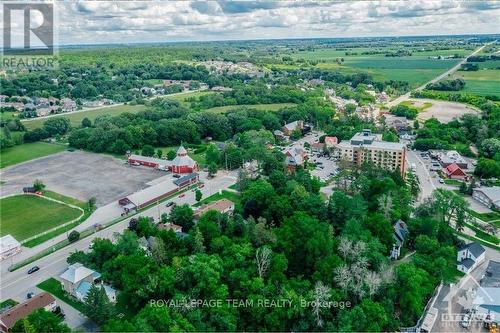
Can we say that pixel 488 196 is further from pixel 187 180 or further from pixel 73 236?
pixel 73 236

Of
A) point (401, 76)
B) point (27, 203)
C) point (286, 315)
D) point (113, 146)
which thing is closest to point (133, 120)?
point (113, 146)

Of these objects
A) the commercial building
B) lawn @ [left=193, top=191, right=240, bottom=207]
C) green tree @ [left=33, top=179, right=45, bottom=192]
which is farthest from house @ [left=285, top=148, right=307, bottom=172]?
green tree @ [left=33, top=179, right=45, bottom=192]

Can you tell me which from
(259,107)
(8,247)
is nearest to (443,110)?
(259,107)

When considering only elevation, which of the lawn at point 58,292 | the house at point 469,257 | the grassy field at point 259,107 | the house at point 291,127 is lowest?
the lawn at point 58,292

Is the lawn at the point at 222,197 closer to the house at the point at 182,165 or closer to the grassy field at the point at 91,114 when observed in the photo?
the house at the point at 182,165

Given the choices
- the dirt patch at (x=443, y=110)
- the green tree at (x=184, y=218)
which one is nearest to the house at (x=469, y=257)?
the green tree at (x=184, y=218)
